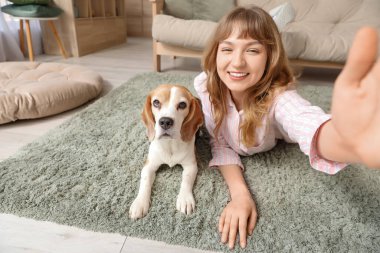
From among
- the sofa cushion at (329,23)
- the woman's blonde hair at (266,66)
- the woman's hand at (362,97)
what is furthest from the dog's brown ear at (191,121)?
the sofa cushion at (329,23)

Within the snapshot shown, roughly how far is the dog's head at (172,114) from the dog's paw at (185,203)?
21 cm

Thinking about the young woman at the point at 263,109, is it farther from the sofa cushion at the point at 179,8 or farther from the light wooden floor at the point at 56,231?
the sofa cushion at the point at 179,8

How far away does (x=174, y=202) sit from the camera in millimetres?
954

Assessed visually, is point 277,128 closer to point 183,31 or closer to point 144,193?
point 144,193

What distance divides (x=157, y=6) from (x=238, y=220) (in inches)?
88.0

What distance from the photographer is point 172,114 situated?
1.00m

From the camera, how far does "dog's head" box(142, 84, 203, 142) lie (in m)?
0.99

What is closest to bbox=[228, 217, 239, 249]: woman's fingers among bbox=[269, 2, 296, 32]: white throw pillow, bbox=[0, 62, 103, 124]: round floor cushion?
bbox=[0, 62, 103, 124]: round floor cushion

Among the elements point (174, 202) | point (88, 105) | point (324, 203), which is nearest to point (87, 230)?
point (174, 202)

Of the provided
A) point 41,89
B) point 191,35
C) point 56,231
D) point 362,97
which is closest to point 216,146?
point 56,231

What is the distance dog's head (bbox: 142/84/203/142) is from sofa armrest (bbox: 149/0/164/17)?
1738 millimetres

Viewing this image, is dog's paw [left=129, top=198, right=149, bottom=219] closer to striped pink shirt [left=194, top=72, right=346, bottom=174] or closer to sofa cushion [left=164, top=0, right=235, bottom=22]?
striped pink shirt [left=194, top=72, right=346, bottom=174]

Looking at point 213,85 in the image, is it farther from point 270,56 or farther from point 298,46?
point 298,46

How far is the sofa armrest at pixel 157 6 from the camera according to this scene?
2.49 metres
